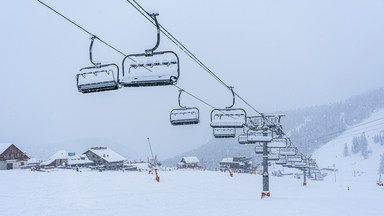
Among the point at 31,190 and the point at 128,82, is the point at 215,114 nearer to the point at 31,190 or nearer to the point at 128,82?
the point at 128,82

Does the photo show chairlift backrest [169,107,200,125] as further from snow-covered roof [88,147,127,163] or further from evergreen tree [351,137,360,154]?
evergreen tree [351,137,360,154]

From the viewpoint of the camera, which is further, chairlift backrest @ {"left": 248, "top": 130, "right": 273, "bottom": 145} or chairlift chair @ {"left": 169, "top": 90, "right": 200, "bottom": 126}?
chairlift backrest @ {"left": 248, "top": 130, "right": 273, "bottom": 145}

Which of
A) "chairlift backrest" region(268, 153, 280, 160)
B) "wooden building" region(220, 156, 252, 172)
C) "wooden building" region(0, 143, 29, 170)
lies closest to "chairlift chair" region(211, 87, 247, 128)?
"chairlift backrest" region(268, 153, 280, 160)

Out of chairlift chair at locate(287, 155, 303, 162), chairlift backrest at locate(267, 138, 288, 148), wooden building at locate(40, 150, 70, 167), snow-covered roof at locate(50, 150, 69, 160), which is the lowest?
wooden building at locate(40, 150, 70, 167)

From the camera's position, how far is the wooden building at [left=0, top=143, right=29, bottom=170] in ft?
183

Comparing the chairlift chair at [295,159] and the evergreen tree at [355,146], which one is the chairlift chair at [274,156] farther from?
the evergreen tree at [355,146]

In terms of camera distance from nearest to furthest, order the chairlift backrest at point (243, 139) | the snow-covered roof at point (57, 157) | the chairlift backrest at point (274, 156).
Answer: the chairlift backrest at point (243, 139), the chairlift backrest at point (274, 156), the snow-covered roof at point (57, 157)

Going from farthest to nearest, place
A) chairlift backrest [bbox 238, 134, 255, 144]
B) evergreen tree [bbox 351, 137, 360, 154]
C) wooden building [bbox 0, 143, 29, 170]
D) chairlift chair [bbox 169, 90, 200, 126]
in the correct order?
evergreen tree [bbox 351, 137, 360, 154]
wooden building [bbox 0, 143, 29, 170]
chairlift backrest [bbox 238, 134, 255, 144]
chairlift chair [bbox 169, 90, 200, 126]

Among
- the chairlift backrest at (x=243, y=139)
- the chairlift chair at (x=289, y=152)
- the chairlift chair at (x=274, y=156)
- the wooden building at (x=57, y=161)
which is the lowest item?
the wooden building at (x=57, y=161)

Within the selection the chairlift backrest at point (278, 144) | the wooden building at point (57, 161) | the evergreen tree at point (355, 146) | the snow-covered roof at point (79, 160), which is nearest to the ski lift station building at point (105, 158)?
the snow-covered roof at point (79, 160)

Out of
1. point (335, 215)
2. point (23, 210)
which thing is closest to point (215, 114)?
point (335, 215)

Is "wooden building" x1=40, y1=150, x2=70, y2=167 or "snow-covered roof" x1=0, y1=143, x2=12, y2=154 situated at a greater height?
"snow-covered roof" x1=0, y1=143, x2=12, y2=154

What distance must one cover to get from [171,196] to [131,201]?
2960 mm

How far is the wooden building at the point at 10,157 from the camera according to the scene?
55906 mm
